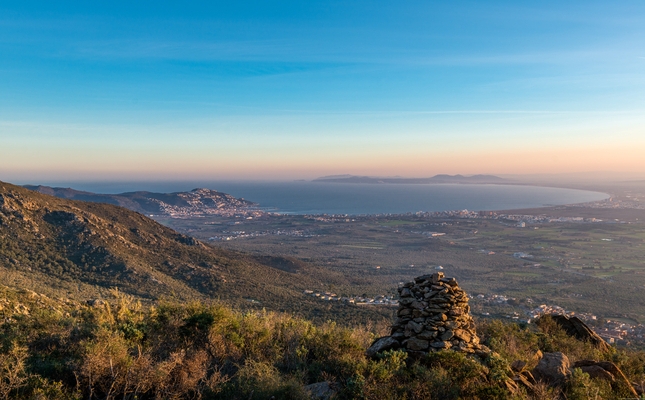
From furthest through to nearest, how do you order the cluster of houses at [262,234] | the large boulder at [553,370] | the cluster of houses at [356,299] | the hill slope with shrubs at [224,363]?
1. the cluster of houses at [262,234]
2. the cluster of houses at [356,299]
3. the large boulder at [553,370]
4. the hill slope with shrubs at [224,363]

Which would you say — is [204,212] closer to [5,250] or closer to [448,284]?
[5,250]

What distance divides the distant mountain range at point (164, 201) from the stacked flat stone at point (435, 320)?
12831 cm

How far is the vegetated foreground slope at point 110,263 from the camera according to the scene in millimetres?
26812

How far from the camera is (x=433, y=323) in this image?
934 cm

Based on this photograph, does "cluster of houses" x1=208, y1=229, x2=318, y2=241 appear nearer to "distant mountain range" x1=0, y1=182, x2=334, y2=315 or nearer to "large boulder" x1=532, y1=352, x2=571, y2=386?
"distant mountain range" x1=0, y1=182, x2=334, y2=315

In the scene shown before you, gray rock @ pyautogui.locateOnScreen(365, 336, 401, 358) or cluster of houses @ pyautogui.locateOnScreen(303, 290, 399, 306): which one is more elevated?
gray rock @ pyautogui.locateOnScreen(365, 336, 401, 358)

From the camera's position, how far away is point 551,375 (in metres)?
8.62

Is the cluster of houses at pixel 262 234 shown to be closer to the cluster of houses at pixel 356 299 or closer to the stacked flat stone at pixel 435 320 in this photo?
the cluster of houses at pixel 356 299

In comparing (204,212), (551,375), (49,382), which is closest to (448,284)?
(551,375)

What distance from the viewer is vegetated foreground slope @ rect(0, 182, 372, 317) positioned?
26812 mm

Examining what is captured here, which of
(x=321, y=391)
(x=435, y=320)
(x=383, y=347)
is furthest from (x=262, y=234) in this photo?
(x=321, y=391)

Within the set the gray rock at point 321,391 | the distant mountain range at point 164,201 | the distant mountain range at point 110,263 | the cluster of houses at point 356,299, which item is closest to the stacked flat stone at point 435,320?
the gray rock at point 321,391

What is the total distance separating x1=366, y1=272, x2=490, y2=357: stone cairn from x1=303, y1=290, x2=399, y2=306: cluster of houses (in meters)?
24.1

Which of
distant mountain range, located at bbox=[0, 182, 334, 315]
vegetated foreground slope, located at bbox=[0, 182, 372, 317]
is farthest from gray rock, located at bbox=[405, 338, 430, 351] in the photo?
distant mountain range, located at bbox=[0, 182, 334, 315]
